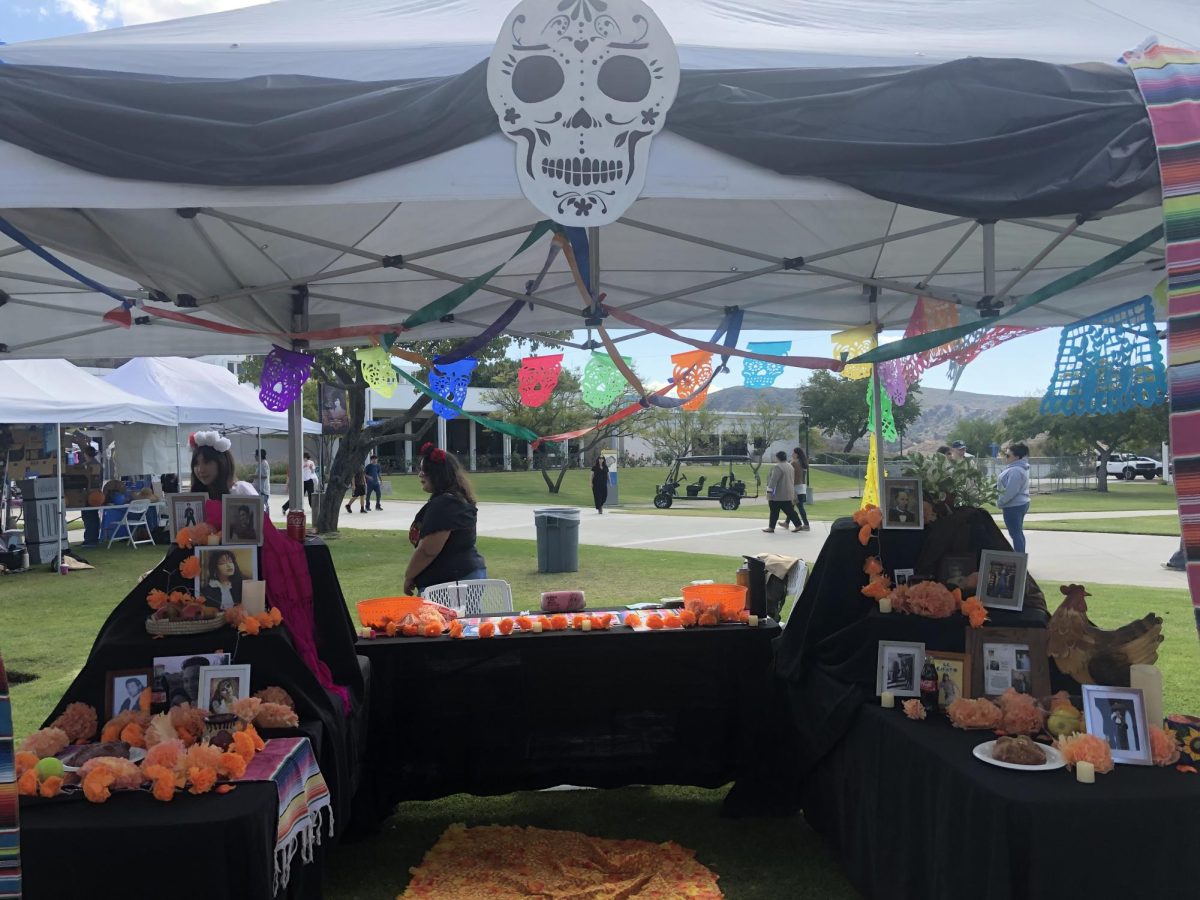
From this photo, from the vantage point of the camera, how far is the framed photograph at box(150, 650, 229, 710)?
2.67 m

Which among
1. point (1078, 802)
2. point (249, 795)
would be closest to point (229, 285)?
point (249, 795)

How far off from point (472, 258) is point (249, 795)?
3.01m

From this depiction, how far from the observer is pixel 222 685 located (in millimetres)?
2639

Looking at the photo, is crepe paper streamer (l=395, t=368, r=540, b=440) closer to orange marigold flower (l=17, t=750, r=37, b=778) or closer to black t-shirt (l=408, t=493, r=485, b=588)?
black t-shirt (l=408, t=493, r=485, b=588)

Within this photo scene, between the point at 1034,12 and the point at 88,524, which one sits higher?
the point at 1034,12

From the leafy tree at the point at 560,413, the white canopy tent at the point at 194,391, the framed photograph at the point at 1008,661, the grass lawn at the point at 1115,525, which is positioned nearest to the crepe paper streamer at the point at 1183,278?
the framed photograph at the point at 1008,661

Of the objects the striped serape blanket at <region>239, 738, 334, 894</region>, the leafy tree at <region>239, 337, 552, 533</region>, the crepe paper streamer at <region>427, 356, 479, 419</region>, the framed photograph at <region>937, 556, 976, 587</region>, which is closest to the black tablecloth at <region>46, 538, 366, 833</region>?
the striped serape blanket at <region>239, 738, 334, 894</region>

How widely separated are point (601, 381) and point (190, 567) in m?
3.89

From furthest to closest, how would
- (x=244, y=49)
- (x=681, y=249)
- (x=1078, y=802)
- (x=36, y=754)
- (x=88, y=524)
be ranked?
(x=88, y=524), (x=681, y=249), (x=244, y=49), (x=36, y=754), (x=1078, y=802)

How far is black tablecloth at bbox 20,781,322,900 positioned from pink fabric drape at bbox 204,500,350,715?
0.86 meters

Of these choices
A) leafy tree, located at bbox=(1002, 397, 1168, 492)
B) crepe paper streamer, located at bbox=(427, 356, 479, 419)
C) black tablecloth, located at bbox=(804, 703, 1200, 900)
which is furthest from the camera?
leafy tree, located at bbox=(1002, 397, 1168, 492)

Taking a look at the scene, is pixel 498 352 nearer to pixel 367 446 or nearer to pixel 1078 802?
pixel 367 446

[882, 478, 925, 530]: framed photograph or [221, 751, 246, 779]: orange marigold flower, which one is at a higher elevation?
[882, 478, 925, 530]: framed photograph

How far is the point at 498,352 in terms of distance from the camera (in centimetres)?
1565
